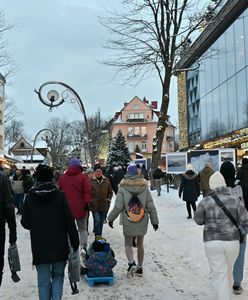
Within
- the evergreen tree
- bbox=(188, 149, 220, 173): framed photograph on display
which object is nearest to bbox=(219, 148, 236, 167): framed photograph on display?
bbox=(188, 149, 220, 173): framed photograph on display

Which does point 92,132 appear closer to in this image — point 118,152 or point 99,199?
point 118,152

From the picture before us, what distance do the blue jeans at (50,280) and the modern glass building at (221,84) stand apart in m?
21.1

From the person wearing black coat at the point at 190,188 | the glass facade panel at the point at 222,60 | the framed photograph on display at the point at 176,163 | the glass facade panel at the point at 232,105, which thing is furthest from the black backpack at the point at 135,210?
the glass facade panel at the point at 222,60


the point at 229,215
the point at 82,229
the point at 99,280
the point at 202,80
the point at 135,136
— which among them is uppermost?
the point at 202,80

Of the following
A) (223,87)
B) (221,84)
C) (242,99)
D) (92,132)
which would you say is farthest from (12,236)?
(92,132)

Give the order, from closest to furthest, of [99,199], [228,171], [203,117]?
1. [228,171]
2. [99,199]
3. [203,117]

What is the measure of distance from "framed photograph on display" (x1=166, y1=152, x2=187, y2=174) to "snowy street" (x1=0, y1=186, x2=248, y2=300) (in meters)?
12.7

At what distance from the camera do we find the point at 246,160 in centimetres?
1032

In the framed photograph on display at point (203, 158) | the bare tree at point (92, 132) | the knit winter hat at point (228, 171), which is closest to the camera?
the knit winter hat at point (228, 171)

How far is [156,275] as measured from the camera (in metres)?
7.97

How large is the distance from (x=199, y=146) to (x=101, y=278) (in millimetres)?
38004

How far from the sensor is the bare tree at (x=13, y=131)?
111m

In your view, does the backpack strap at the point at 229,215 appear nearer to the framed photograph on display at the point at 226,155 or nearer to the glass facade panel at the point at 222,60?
the framed photograph on display at the point at 226,155

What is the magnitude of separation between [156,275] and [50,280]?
116 inches
